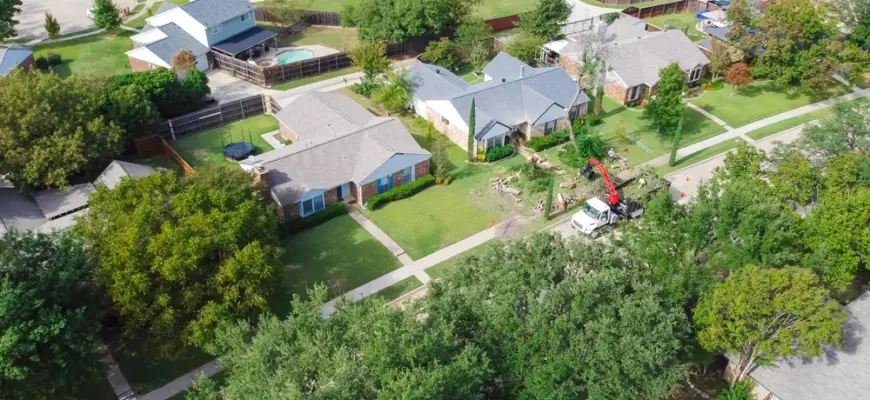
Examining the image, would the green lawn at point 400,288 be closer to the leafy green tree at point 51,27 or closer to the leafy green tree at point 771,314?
the leafy green tree at point 771,314

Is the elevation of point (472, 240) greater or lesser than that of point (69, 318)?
lesser

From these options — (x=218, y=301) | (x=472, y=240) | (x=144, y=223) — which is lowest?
(x=472, y=240)

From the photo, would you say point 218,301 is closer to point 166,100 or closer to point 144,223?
point 144,223

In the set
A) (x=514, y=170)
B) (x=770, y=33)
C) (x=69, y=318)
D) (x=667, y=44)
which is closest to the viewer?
(x=69, y=318)

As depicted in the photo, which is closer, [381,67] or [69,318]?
[69,318]

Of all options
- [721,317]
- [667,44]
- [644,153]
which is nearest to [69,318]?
[721,317]

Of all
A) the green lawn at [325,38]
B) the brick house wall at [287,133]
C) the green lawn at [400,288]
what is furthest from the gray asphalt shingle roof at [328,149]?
the green lawn at [325,38]

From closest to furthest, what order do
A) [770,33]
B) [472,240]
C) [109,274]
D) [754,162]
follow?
1. [109,274]
2. [754,162]
3. [472,240]
4. [770,33]
